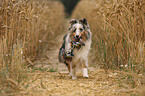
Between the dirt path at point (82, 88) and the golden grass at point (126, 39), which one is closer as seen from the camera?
the dirt path at point (82, 88)

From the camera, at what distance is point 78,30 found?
453cm

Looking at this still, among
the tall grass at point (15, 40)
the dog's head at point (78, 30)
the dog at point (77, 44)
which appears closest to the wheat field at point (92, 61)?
the tall grass at point (15, 40)

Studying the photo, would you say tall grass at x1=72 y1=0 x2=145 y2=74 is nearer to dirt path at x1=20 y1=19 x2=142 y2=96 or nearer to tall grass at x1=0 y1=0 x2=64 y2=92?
dirt path at x1=20 y1=19 x2=142 y2=96

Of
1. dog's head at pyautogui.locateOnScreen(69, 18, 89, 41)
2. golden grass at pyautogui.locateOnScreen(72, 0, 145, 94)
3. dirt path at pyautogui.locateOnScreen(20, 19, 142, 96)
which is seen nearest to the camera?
dirt path at pyautogui.locateOnScreen(20, 19, 142, 96)

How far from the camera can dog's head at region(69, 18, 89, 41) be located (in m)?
4.52

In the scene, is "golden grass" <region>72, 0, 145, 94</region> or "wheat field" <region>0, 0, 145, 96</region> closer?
"wheat field" <region>0, 0, 145, 96</region>

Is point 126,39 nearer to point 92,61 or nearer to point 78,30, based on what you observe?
point 78,30

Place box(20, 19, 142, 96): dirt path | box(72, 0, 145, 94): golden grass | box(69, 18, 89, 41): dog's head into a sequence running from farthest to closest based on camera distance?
1. box(69, 18, 89, 41): dog's head
2. box(72, 0, 145, 94): golden grass
3. box(20, 19, 142, 96): dirt path

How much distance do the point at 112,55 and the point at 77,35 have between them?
0.99 metres

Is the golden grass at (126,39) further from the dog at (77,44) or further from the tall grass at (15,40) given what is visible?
the tall grass at (15,40)

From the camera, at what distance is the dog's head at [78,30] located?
4520 mm

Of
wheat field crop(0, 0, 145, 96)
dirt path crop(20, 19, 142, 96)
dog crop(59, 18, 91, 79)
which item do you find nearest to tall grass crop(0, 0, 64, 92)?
wheat field crop(0, 0, 145, 96)

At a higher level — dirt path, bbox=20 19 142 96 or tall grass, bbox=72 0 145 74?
tall grass, bbox=72 0 145 74

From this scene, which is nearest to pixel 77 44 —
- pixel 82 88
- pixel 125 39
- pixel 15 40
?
pixel 125 39
